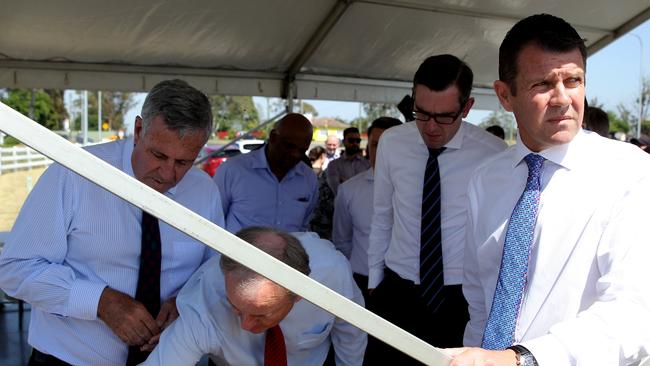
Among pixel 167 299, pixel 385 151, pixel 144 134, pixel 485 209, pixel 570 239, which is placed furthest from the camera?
pixel 385 151

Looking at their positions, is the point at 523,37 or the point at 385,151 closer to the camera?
the point at 523,37

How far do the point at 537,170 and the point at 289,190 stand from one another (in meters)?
2.49

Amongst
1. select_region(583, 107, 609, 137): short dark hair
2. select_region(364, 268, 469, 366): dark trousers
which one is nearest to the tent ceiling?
select_region(583, 107, 609, 137): short dark hair

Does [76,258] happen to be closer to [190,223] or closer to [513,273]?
[190,223]

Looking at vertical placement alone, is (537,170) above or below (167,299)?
above

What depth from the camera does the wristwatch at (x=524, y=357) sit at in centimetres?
115

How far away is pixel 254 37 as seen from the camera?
4.47 metres

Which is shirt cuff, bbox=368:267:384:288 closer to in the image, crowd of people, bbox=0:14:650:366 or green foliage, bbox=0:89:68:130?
crowd of people, bbox=0:14:650:366

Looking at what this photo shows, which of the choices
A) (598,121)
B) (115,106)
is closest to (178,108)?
(598,121)

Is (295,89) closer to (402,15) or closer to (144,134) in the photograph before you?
(402,15)

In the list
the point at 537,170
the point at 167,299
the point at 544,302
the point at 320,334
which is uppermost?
the point at 537,170

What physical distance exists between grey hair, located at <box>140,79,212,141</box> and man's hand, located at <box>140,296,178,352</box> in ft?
1.67

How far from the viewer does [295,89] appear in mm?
5316

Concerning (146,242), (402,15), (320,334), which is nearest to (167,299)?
(146,242)
